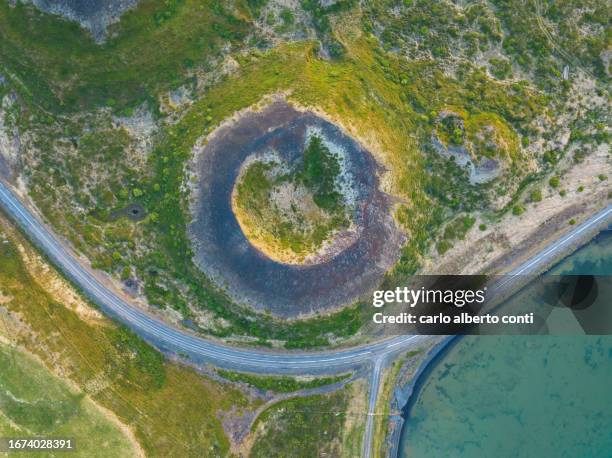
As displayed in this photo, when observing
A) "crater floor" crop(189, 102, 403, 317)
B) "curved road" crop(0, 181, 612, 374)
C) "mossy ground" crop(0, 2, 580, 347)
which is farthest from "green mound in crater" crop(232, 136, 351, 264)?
"curved road" crop(0, 181, 612, 374)

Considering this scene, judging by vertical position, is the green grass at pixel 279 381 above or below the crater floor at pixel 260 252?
below

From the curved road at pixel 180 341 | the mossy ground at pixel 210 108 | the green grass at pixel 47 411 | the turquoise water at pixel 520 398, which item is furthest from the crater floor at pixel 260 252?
the green grass at pixel 47 411

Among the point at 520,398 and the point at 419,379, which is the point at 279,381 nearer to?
the point at 419,379

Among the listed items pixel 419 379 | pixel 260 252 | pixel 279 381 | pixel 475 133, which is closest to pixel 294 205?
pixel 260 252

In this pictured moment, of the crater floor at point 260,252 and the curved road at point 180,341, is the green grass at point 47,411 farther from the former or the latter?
the crater floor at point 260,252

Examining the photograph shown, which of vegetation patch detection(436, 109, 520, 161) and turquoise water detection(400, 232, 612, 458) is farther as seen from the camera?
turquoise water detection(400, 232, 612, 458)

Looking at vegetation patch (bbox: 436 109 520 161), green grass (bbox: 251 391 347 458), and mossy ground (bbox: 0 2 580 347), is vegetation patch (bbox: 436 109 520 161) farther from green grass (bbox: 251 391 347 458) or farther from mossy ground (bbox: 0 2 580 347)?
green grass (bbox: 251 391 347 458)
